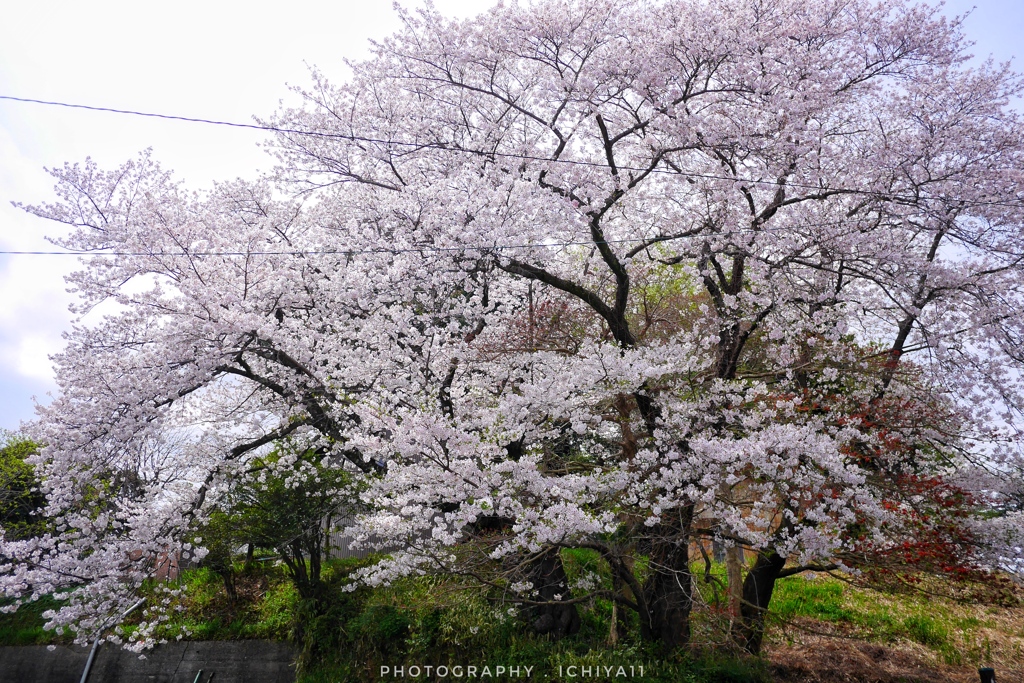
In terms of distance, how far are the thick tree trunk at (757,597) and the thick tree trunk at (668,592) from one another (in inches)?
26.5

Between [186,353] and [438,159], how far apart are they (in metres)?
3.76

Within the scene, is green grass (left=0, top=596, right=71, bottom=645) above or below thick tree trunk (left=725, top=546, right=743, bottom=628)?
below

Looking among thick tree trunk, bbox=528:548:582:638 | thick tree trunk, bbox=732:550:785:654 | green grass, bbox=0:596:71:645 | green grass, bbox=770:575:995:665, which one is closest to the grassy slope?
green grass, bbox=770:575:995:665

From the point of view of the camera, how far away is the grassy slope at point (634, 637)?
6.92 metres

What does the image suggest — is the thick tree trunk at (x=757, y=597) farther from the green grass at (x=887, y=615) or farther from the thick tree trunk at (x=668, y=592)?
the thick tree trunk at (x=668, y=592)

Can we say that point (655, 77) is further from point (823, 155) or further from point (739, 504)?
point (739, 504)

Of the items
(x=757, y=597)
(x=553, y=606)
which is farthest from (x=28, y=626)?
(x=757, y=597)

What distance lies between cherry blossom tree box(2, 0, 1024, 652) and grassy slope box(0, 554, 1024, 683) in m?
0.45

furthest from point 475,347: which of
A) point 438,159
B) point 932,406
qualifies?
point 932,406

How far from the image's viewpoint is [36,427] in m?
7.00

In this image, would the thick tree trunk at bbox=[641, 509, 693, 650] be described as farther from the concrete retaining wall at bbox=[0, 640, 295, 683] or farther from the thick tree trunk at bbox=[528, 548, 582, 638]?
the concrete retaining wall at bbox=[0, 640, 295, 683]

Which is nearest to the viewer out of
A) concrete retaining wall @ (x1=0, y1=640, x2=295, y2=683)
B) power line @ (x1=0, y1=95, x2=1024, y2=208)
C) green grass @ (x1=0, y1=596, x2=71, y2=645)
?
power line @ (x1=0, y1=95, x2=1024, y2=208)

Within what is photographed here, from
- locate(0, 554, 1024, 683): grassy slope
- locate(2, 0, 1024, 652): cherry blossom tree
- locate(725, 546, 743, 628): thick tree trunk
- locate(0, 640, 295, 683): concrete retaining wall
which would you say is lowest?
locate(0, 640, 295, 683): concrete retaining wall

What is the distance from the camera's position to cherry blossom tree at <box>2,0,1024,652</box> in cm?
633
